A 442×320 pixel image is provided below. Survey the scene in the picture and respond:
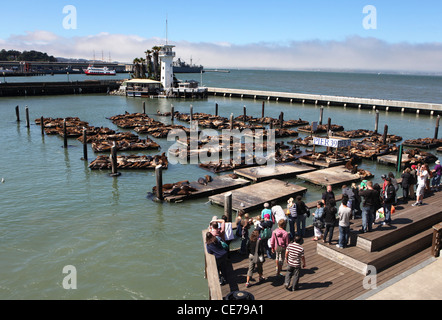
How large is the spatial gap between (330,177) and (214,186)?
22.7 ft

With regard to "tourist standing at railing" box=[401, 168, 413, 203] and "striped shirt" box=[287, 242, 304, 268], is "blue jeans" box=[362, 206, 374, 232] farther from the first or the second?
"tourist standing at railing" box=[401, 168, 413, 203]

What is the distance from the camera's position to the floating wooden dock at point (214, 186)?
17.4 meters

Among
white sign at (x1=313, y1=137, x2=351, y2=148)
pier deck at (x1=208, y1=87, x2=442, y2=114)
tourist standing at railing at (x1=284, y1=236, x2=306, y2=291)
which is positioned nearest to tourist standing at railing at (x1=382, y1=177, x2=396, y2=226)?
tourist standing at railing at (x1=284, y1=236, x2=306, y2=291)

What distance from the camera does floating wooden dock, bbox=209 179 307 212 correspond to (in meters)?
16.0

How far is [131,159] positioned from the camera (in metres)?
23.6

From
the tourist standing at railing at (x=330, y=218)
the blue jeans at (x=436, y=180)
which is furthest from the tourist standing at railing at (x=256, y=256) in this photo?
the blue jeans at (x=436, y=180)

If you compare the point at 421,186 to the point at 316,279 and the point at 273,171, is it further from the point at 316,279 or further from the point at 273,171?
the point at 273,171

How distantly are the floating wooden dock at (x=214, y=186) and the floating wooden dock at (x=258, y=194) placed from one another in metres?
0.67

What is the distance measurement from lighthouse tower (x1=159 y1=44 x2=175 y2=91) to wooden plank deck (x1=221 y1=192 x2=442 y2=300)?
61.7m

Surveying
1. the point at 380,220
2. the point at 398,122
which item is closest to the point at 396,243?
the point at 380,220

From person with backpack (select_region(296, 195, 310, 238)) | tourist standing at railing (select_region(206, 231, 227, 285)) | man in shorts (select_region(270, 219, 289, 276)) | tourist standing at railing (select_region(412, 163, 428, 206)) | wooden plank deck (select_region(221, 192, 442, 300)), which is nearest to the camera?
wooden plank deck (select_region(221, 192, 442, 300))

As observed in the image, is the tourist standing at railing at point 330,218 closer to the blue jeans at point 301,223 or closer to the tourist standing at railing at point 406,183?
the blue jeans at point 301,223

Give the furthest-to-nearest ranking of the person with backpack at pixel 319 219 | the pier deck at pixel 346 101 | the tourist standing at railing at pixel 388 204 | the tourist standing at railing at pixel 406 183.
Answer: the pier deck at pixel 346 101
the tourist standing at railing at pixel 406 183
the tourist standing at railing at pixel 388 204
the person with backpack at pixel 319 219

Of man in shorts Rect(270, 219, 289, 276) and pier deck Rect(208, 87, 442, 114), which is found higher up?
pier deck Rect(208, 87, 442, 114)
